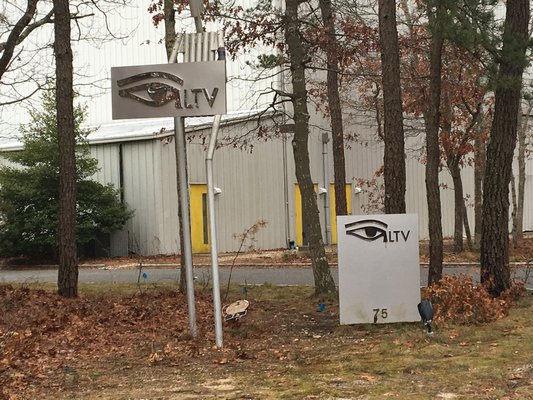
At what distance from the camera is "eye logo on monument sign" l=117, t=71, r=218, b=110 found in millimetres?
10117

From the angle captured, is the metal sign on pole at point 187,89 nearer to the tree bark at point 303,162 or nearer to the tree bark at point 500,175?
the tree bark at point 500,175

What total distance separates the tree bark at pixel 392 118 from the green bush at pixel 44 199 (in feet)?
58.2

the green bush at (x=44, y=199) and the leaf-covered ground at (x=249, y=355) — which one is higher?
the green bush at (x=44, y=199)

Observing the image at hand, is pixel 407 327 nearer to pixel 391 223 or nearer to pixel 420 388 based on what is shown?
pixel 391 223

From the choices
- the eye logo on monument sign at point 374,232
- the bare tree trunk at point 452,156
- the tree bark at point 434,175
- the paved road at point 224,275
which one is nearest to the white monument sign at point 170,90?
the eye logo on monument sign at point 374,232

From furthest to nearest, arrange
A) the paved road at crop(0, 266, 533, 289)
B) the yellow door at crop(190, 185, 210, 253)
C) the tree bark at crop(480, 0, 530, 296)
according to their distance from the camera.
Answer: the yellow door at crop(190, 185, 210, 253) → the paved road at crop(0, 266, 533, 289) → the tree bark at crop(480, 0, 530, 296)

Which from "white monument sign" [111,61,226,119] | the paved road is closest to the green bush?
the paved road

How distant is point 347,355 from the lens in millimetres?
9203

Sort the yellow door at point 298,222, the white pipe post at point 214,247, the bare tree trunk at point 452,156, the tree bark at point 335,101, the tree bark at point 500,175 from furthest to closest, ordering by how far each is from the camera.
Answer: the yellow door at point 298,222
the bare tree trunk at point 452,156
the tree bark at point 335,101
the tree bark at point 500,175
the white pipe post at point 214,247

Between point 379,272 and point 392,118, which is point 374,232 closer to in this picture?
point 379,272

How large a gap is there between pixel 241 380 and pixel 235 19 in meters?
9.60

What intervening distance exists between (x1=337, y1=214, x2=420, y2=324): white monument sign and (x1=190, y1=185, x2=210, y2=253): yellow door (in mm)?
18746

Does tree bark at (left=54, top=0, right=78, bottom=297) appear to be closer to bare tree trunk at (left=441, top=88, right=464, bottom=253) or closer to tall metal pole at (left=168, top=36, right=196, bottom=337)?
tall metal pole at (left=168, top=36, right=196, bottom=337)

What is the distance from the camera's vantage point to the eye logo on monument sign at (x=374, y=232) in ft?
36.7
